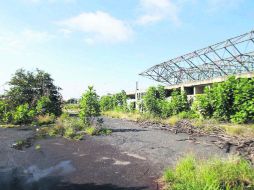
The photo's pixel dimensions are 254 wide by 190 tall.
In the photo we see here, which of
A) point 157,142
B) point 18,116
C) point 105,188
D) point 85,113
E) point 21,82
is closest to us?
point 105,188

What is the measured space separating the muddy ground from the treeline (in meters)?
3.78

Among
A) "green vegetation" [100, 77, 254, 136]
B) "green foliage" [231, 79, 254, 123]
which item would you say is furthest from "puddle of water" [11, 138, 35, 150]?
"green foliage" [231, 79, 254, 123]

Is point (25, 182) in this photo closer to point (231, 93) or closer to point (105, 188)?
point (105, 188)

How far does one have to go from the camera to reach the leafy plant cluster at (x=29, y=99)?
2805cm

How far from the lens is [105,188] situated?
799cm

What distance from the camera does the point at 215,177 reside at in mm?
7164

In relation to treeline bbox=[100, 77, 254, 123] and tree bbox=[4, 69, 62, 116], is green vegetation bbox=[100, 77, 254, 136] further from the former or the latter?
tree bbox=[4, 69, 62, 116]

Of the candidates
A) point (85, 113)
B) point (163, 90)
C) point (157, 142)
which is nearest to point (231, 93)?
point (157, 142)

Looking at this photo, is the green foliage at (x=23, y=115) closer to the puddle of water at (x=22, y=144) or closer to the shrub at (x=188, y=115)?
the puddle of water at (x=22, y=144)

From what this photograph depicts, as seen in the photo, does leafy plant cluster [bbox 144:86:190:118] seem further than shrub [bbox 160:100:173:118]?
No

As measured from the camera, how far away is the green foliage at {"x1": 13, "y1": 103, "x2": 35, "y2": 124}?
90.4 ft

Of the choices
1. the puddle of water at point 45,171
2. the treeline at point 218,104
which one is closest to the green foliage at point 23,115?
the treeline at point 218,104

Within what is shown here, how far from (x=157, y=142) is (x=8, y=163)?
7409 mm

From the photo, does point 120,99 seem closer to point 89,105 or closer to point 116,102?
point 116,102
